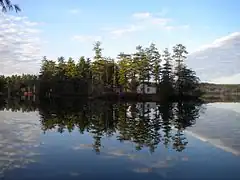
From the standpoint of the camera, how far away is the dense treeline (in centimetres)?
8394

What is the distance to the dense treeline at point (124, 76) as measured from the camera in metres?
83.9

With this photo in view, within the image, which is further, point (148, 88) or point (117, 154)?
point (148, 88)

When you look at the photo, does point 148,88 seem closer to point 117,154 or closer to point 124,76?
point 124,76

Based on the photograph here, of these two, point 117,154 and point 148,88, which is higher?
point 148,88

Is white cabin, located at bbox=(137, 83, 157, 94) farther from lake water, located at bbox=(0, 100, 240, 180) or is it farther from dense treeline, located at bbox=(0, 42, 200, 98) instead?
lake water, located at bbox=(0, 100, 240, 180)

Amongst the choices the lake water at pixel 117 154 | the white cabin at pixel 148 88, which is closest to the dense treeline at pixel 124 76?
the white cabin at pixel 148 88

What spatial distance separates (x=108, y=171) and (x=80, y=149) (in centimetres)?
418

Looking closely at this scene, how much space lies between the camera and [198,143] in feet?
54.5

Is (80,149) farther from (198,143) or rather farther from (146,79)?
(146,79)

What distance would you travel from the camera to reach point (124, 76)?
8875 centimetres

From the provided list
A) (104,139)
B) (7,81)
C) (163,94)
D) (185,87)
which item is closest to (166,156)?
(104,139)

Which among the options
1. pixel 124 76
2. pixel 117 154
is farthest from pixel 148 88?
pixel 117 154

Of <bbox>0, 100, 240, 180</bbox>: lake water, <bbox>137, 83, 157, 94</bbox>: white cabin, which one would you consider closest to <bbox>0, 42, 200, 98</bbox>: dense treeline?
<bbox>137, 83, 157, 94</bbox>: white cabin

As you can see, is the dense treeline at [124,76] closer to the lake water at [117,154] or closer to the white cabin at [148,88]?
the white cabin at [148,88]
